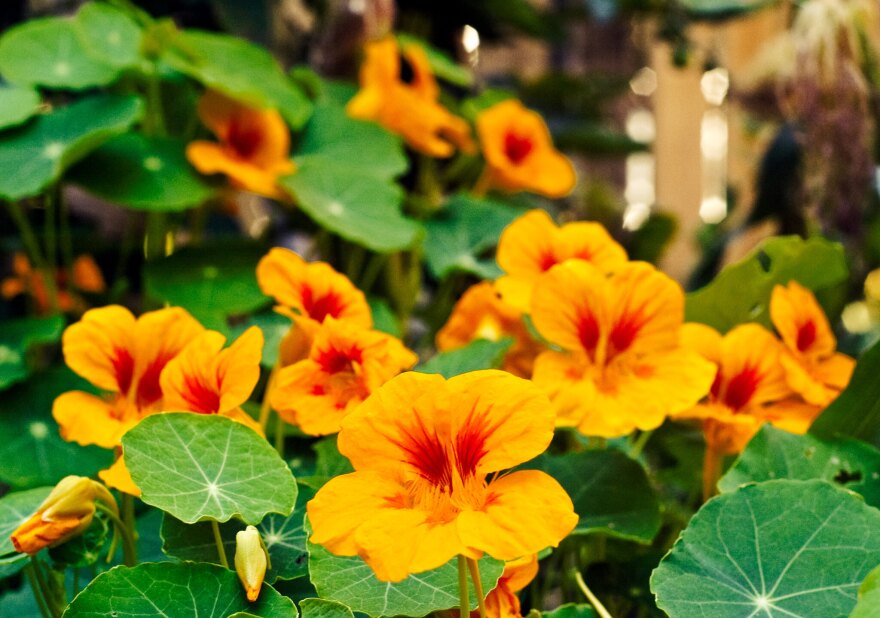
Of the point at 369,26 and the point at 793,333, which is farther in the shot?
the point at 369,26

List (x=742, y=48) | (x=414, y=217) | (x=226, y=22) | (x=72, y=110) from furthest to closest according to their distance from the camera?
1. (x=742, y=48)
2. (x=226, y=22)
3. (x=414, y=217)
4. (x=72, y=110)

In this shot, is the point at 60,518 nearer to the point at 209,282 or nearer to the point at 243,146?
the point at 209,282

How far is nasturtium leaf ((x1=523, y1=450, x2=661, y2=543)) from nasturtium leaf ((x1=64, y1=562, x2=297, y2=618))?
23 cm

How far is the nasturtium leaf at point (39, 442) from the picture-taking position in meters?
0.77

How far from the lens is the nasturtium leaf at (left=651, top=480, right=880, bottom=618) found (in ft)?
1.52

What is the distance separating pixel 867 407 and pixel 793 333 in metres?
0.08

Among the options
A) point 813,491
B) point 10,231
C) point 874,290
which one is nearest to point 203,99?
point 10,231

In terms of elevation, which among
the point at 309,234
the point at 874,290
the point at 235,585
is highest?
the point at 235,585

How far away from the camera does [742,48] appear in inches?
107

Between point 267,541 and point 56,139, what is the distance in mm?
591

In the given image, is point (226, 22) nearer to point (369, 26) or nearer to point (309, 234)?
point (369, 26)

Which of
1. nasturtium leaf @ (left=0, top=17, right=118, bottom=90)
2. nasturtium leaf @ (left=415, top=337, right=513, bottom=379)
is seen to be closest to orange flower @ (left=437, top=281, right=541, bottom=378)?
nasturtium leaf @ (left=415, top=337, right=513, bottom=379)

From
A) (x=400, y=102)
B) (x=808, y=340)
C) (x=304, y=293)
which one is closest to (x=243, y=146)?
(x=400, y=102)

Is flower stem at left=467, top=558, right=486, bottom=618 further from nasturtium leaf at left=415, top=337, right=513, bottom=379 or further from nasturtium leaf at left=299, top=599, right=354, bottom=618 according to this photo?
nasturtium leaf at left=415, top=337, right=513, bottom=379
